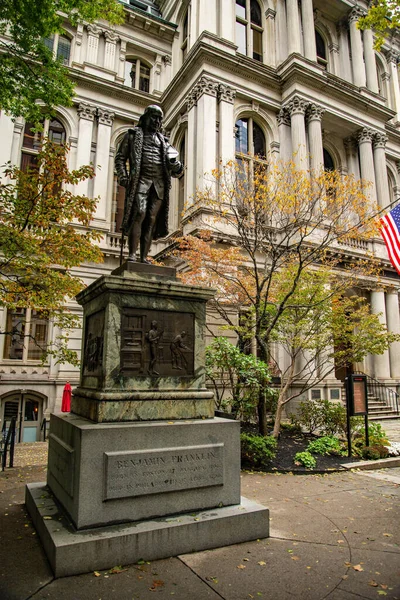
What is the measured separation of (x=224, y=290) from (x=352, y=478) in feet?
23.9

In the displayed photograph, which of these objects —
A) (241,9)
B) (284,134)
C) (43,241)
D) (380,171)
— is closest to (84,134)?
(284,134)

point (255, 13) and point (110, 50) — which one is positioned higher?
point (255, 13)

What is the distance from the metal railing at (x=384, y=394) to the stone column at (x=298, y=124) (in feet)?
39.6

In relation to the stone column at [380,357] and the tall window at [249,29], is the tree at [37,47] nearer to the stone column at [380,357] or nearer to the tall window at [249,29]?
Answer: the tall window at [249,29]

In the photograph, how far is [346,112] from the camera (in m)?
24.2

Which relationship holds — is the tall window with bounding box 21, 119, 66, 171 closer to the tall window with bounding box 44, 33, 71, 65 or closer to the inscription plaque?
the tall window with bounding box 44, 33, 71, 65

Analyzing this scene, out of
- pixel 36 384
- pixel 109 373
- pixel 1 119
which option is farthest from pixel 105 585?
pixel 1 119

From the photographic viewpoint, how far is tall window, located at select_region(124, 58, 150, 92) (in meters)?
24.9

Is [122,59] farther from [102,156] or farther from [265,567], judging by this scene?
[265,567]

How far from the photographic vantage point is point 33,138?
65.6 ft

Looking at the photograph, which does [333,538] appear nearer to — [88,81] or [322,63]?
[88,81]

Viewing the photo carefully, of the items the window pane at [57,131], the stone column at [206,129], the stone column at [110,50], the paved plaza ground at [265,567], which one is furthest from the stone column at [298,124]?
the paved plaza ground at [265,567]

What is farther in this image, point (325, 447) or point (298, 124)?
point (298, 124)

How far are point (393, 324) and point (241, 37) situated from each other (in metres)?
18.5
